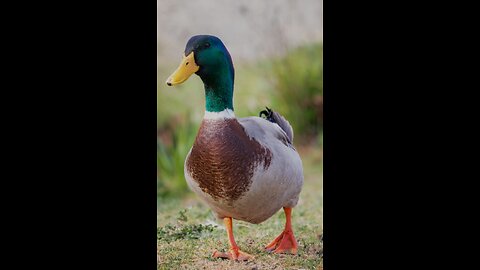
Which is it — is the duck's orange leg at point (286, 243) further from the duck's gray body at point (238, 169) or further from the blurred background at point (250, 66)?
the blurred background at point (250, 66)

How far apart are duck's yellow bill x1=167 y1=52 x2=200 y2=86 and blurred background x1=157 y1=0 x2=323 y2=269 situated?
0.52 metres

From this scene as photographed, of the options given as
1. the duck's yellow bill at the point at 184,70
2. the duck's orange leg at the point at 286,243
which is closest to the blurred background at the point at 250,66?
the duck's yellow bill at the point at 184,70

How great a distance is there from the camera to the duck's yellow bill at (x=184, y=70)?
2410mm

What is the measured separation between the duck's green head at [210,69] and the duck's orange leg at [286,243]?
611mm

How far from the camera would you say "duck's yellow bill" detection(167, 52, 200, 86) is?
2.41 m

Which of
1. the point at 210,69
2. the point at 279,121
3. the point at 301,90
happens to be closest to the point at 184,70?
the point at 210,69

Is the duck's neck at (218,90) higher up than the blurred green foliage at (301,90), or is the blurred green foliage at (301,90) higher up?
the blurred green foliage at (301,90)

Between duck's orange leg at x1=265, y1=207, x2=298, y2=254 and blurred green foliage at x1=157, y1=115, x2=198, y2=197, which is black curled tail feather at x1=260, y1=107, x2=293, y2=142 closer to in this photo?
duck's orange leg at x1=265, y1=207, x2=298, y2=254

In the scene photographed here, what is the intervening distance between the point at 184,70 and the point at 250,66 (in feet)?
4.16

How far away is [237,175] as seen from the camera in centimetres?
244

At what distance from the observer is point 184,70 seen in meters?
2.42

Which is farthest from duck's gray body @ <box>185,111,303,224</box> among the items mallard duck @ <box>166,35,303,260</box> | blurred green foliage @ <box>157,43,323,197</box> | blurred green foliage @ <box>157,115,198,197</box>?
blurred green foliage @ <box>157,115,198,197</box>

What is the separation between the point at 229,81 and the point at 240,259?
0.68 meters

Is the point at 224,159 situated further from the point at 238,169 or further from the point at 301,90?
the point at 301,90
